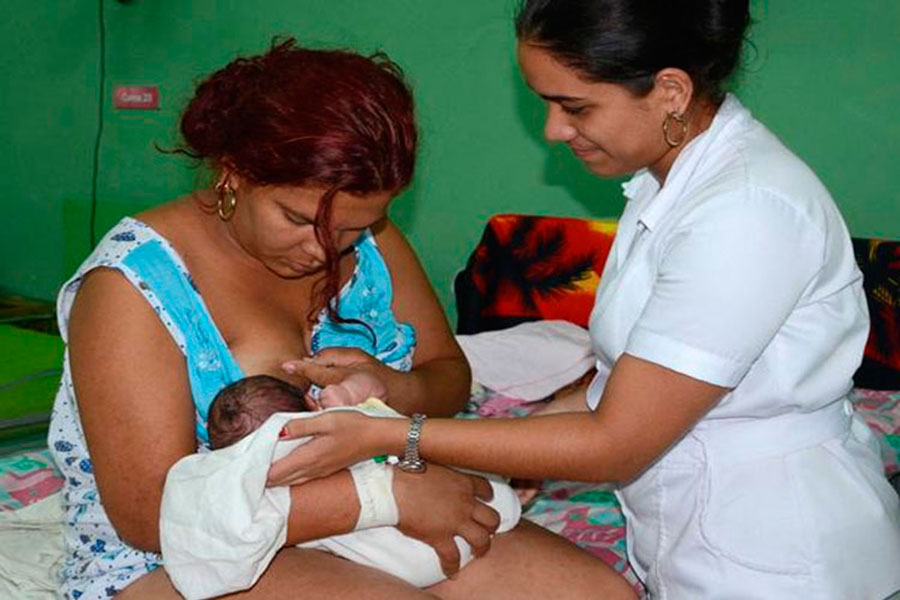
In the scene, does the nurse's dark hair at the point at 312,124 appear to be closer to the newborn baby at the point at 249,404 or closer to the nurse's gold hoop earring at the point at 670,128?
the newborn baby at the point at 249,404

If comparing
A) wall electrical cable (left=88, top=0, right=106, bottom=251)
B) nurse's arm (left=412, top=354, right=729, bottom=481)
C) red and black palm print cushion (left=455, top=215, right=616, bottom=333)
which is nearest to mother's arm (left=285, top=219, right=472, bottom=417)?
nurse's arm (left=412, top=354, right=729, bottom=481)

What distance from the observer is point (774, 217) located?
1272 millimetres

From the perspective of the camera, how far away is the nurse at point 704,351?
128 centimetres

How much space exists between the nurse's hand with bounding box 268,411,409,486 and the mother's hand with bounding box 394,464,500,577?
9cm

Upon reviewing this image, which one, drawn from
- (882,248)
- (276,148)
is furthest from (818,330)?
(882,248)

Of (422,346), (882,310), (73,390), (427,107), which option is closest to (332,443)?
(73,390)

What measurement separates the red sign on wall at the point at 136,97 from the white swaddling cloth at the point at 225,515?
316 cm

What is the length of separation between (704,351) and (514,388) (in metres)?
1.50

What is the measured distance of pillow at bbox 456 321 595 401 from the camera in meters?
2.74

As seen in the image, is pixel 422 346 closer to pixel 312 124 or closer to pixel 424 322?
pixel 424 322

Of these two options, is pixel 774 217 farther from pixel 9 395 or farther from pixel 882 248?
pixel 9 395

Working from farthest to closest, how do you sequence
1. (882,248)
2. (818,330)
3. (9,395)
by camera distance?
(9,395)
(882,248)
(818,330)

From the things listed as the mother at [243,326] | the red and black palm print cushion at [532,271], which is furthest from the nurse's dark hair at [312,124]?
the red and black palm print cushion at [532,271]

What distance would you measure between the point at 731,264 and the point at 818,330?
0.19 metres
